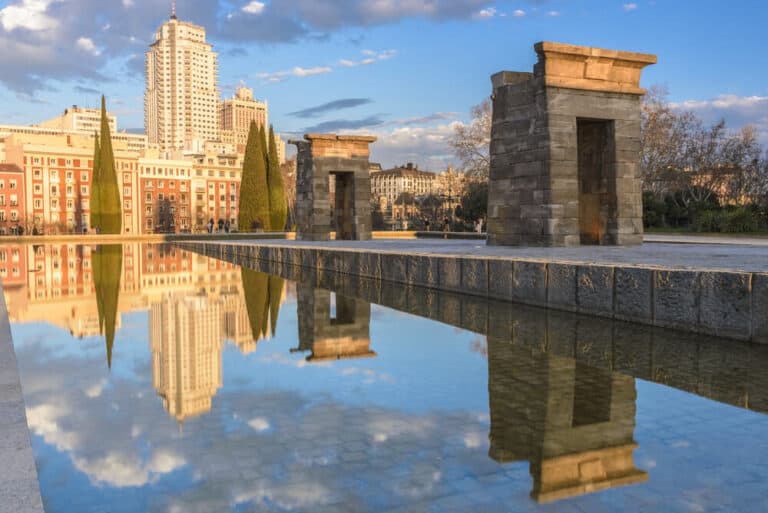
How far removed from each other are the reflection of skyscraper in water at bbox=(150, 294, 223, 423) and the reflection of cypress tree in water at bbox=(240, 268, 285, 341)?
519mm

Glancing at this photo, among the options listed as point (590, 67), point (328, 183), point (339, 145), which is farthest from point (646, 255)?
point (339, 145)

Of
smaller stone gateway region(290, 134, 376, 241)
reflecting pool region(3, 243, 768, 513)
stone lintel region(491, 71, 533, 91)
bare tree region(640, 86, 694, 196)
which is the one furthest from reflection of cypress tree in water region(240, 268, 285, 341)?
bare tree region(640, 86, 694, 196)

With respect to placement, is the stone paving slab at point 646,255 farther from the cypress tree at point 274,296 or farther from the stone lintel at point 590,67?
the stone lintel at point 590,67

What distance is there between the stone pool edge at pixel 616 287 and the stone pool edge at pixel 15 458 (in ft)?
23.7

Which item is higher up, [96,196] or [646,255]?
[96,196]

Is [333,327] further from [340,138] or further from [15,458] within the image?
[340,138]

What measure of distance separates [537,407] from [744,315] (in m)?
3.85

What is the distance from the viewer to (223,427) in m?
4.87

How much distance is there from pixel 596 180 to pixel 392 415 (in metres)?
14.4

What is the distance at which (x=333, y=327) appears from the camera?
9.78 meters

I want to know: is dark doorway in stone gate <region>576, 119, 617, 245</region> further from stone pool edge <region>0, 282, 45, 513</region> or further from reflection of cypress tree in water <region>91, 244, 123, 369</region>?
stone pool edge <region>0, 282, 45, 513</region>

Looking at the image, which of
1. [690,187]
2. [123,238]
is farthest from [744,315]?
[123,238]

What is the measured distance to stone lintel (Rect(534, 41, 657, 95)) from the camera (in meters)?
16.5

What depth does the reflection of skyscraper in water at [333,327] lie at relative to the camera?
803cm
